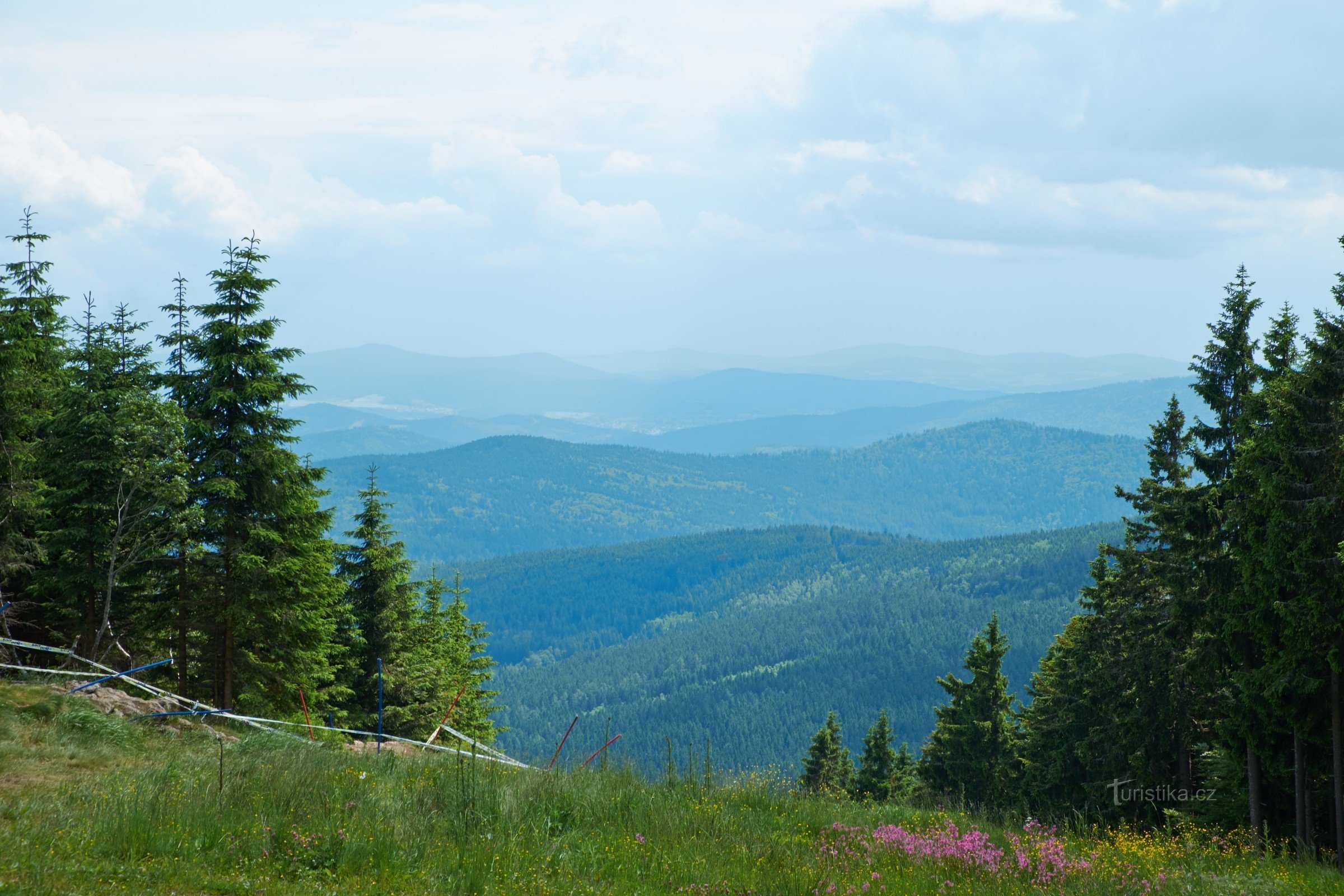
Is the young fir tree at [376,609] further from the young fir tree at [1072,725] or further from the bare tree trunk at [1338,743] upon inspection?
the bare tree trunk at [1338,743]

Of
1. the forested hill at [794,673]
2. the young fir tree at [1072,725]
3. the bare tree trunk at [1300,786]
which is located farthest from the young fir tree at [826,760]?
the forested hill at [794,673]

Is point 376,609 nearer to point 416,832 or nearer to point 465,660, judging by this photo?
point 465,660

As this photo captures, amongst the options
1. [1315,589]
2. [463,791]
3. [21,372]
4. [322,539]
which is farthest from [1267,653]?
[21,372]

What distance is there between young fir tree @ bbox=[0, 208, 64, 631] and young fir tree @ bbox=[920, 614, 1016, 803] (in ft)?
111

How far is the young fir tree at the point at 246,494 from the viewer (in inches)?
781

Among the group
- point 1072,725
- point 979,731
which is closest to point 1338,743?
point 1072,725

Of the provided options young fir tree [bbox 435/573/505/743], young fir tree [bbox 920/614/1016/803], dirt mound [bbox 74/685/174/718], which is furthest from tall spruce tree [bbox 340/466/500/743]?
young fir tree [bbox 920/614/1016/803]

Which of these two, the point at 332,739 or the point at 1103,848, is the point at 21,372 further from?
the point at 1103,848

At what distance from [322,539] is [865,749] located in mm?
31941

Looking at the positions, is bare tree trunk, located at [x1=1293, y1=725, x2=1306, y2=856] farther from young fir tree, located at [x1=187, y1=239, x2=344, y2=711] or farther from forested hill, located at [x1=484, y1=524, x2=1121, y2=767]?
forested hill, located at [x1=484, y1=524, x2=1121, y2=767]

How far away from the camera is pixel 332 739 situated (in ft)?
48.1

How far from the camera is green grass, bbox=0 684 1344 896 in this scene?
8.04 m

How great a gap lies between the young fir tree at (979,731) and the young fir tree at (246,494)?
29004 millimetres

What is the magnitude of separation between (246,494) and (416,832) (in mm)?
13230
